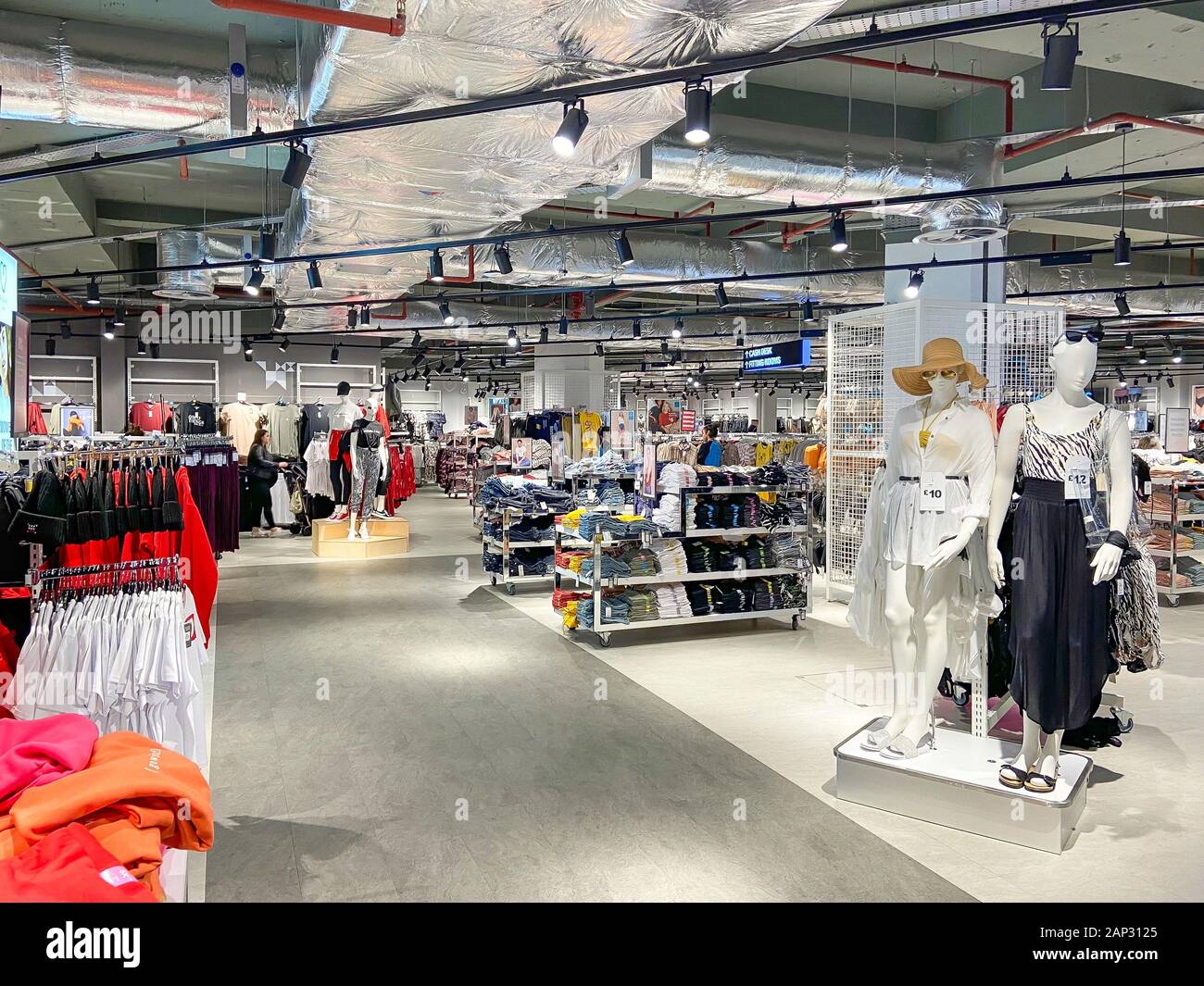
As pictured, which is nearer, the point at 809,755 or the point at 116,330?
the point at 809,755

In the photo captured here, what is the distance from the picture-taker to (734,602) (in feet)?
24.2

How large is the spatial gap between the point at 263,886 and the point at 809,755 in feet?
8.67

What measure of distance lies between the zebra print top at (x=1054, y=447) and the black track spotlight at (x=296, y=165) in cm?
425

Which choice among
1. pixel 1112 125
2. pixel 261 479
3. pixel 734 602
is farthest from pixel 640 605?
pixel 261 479

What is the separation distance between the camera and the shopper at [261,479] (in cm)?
1327

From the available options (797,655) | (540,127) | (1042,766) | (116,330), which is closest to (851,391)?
(797,655)

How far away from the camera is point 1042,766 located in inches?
143

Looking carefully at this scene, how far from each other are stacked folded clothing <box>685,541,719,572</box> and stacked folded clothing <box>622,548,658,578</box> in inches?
12.7

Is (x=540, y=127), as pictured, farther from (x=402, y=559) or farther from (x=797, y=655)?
(x=402, y=559)

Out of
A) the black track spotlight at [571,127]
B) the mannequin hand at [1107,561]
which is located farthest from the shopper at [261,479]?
the mannequin hand at [1107,561]

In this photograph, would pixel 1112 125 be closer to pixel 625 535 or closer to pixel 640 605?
pixel 625 535

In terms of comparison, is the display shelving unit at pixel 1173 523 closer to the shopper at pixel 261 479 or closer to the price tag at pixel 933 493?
the price tag at pixel 933 493

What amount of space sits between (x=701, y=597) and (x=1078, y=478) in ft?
13.2

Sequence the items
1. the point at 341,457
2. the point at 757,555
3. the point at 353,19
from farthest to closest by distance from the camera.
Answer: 1. the point at 341,457
2. the point at 757,555
3. the point at 353,19
